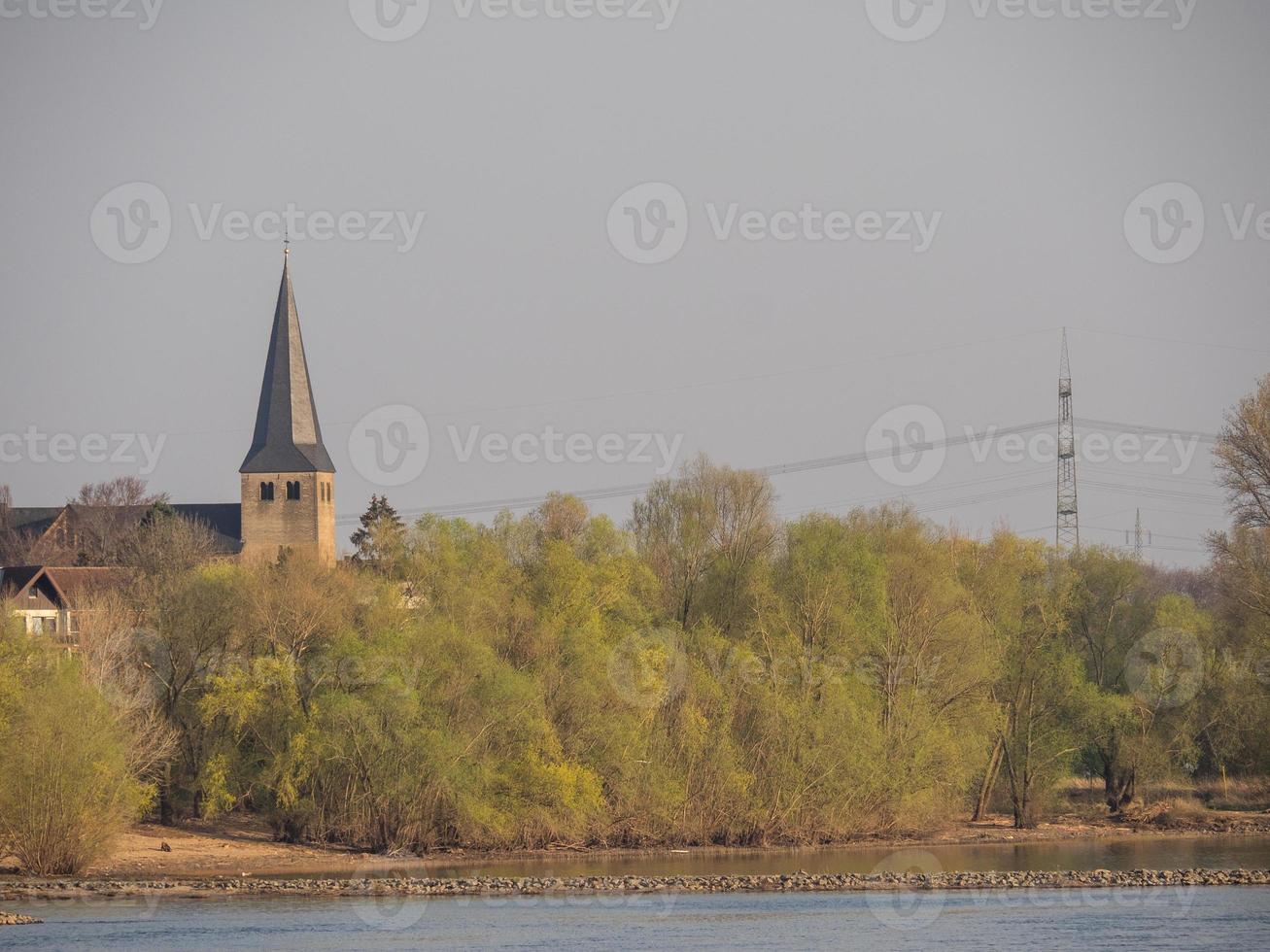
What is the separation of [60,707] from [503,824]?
628 inches

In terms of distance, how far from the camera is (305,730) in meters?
62.5

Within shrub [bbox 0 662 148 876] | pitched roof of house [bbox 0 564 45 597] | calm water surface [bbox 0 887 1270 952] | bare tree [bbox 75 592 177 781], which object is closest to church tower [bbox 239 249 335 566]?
pitched roof of house [bbox 0 564 45 597]

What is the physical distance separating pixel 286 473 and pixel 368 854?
244ft

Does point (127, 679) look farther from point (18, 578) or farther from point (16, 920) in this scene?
point (18, 578)

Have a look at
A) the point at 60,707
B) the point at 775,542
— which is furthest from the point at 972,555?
the point at 60,707

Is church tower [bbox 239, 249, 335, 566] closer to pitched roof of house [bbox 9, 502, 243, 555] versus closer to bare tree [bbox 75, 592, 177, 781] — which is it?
pitched roof of house [bbox 9, 502, 243, 555]

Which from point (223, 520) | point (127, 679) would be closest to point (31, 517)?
point (223, 520)

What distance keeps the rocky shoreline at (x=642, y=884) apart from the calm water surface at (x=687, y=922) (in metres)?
1.29

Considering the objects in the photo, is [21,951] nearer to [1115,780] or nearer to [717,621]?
[717,621]

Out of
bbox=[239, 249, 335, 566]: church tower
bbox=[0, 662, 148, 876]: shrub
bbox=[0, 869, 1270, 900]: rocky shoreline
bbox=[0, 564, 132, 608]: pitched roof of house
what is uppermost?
bbox=[239, 249, 335, 566]: church tower

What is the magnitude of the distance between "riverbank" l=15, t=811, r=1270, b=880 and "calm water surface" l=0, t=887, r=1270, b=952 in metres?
6.92

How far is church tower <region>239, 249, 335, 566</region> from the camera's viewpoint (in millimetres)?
132750

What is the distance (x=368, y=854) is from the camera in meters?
62.0

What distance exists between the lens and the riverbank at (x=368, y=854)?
5822 cm
